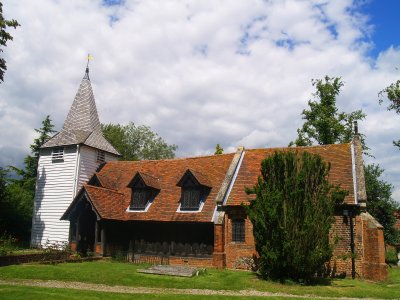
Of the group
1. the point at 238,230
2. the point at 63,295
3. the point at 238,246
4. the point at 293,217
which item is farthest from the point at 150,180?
the point at 63,295

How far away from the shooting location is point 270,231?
17609 millimetres

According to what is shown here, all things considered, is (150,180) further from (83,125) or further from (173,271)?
(173,271)

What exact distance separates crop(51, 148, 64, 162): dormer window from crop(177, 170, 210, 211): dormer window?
11215 mm

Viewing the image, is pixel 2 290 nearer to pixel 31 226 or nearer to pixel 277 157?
pixel 277 157

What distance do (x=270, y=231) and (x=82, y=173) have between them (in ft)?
57.7

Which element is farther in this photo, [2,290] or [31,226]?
→ [31,226]

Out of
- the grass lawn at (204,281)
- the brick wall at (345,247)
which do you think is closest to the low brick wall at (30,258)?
the grass lawn at (204,281)

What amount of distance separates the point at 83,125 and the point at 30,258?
44.8 ft

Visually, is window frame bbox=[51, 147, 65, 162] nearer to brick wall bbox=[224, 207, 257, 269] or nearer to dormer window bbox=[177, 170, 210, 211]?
dormer window bbox=[177, 170, 210, 211]

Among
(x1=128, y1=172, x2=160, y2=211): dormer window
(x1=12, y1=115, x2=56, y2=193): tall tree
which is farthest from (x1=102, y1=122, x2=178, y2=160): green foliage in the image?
(x1=128, y1=172, x2=160, y2=211): dormer window

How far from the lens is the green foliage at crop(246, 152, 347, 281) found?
17016mm

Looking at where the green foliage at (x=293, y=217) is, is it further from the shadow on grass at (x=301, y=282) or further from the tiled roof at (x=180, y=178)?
the tiled roof at (x=180, y=178)

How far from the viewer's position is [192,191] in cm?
2514

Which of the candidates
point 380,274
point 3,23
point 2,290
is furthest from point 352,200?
point 3,23
